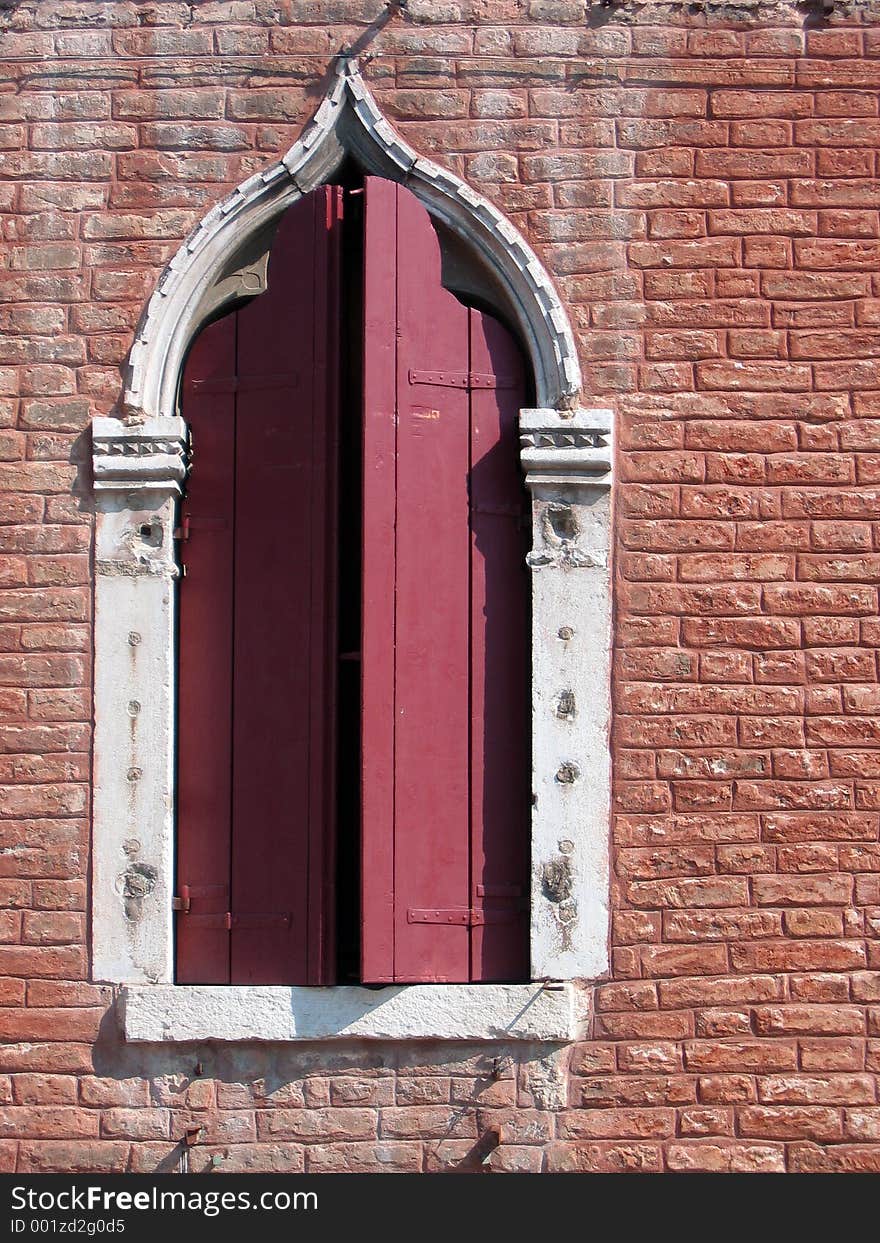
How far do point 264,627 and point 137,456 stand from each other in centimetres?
66

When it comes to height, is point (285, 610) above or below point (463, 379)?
below

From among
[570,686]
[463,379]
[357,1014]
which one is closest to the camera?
[357,1014]

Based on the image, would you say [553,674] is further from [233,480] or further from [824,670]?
[233,480]

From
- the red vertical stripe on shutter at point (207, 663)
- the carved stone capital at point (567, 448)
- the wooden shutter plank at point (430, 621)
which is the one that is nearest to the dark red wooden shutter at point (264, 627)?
the red vertical stripe on shutter at point (207, 663)

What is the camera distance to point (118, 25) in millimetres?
4758

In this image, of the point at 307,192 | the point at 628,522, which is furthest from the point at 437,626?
the point at 307,192

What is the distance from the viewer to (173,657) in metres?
4.53

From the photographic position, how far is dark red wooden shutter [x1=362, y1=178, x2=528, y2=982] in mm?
4422

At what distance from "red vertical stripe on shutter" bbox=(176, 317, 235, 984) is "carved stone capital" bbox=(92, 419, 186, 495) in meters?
0.11

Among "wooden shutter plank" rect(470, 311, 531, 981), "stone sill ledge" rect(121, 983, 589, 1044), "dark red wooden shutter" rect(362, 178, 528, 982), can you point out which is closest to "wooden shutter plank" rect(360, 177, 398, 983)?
"dark red wooden shutter" rect(362, 178, 528, 982)

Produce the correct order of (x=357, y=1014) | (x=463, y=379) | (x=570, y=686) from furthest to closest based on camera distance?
(x=463, y=379)
(x=570, y=686)
(x=357, y=1014)

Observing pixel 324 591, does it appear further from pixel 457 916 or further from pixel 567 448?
pixel 457 916

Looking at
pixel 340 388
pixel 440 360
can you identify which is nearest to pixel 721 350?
pixel 440 360

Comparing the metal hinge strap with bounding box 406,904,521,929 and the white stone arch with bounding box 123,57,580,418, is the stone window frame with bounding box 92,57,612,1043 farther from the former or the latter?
the metal hinge strap with bounding box 406,904,521,929
